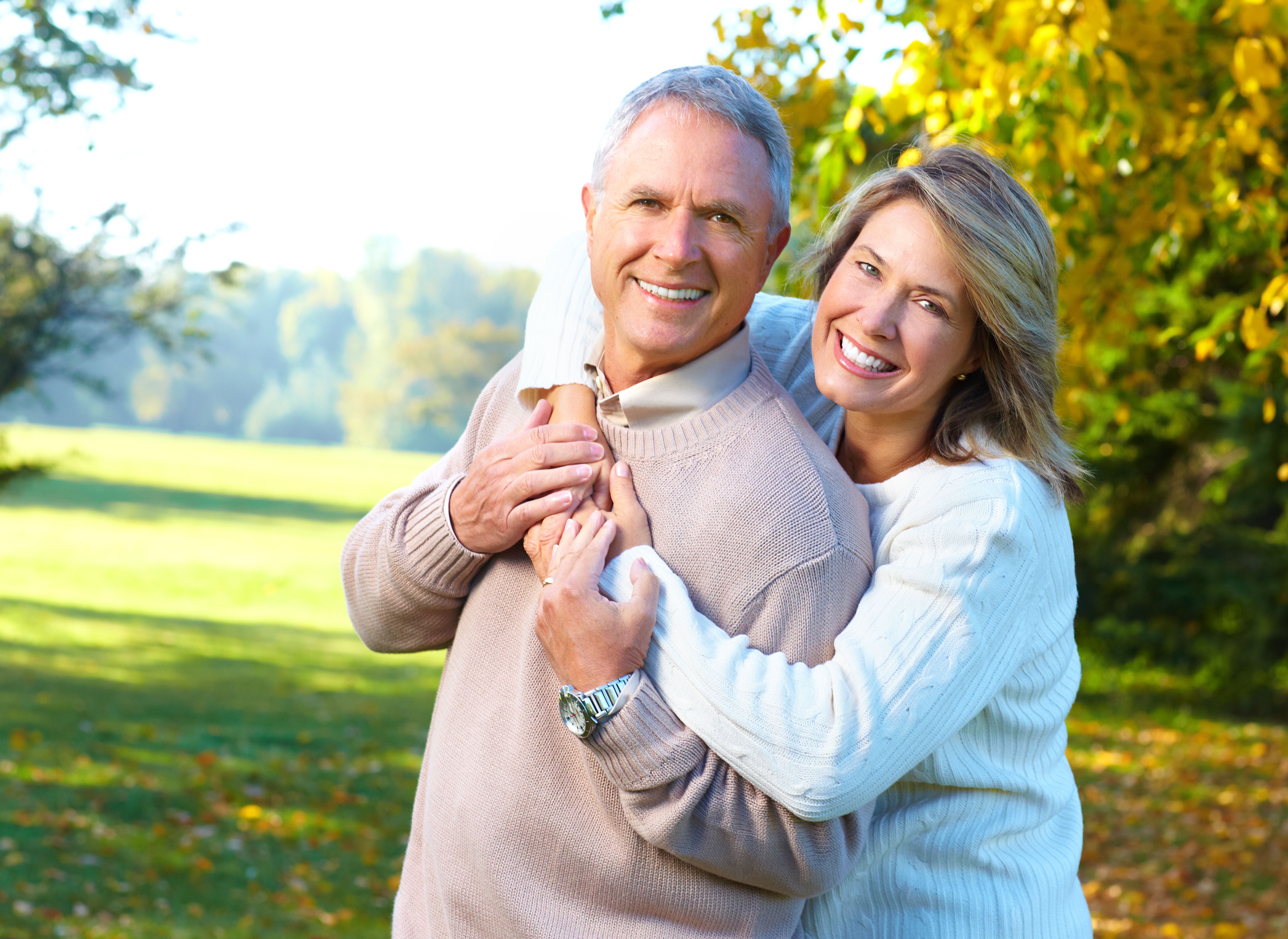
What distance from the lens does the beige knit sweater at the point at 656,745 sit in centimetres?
158

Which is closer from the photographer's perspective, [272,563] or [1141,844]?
[1141,844]

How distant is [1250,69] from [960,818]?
207 cm

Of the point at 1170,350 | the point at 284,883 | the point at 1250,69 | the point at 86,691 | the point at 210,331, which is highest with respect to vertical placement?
the point at 1250,69

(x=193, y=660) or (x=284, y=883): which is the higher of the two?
(x=284, y=883)

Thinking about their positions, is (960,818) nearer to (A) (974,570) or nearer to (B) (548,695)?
(A) (974,570)

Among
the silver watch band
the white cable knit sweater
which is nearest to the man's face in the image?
the white cable knit sweater

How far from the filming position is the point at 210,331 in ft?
22.8

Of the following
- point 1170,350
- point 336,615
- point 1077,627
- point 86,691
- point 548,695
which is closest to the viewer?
point 548,695

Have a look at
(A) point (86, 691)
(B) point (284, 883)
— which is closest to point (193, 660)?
(A) point (86, 691)

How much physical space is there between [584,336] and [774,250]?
37cm

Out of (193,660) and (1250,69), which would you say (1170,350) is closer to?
(1250,69)

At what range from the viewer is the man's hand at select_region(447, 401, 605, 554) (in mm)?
1747

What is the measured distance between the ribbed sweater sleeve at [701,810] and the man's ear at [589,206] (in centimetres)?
73

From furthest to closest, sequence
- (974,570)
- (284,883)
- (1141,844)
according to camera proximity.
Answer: (1141,844) < (284,883) < (974,570)
